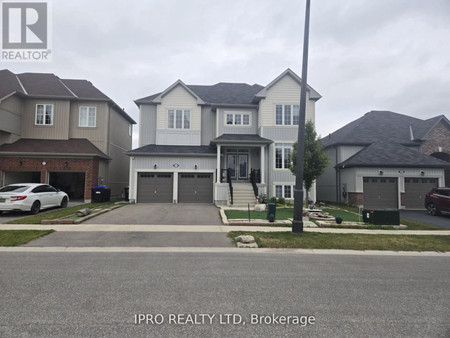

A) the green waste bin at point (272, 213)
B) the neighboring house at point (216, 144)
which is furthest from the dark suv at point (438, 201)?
the green waste bin at point (272, 213)

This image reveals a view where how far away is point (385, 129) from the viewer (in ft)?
84.3

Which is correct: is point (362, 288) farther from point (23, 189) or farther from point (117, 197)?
point (117, 197)

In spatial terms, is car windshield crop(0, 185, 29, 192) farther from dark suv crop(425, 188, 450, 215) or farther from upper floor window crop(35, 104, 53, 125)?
dark suv crop(425, 188, 450, 215)

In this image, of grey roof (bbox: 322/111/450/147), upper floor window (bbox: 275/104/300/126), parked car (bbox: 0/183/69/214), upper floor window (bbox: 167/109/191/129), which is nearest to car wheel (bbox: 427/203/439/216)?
grey roof (bbox: 322/111/450/147)

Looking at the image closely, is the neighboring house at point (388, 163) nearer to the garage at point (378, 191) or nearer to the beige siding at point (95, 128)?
the garage at point (378, 191)

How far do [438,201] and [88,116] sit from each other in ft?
84.8

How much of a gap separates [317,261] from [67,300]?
5.65 m

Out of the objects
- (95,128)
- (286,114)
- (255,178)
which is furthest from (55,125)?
(286,114)

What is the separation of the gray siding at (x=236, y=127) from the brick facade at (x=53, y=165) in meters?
10.2

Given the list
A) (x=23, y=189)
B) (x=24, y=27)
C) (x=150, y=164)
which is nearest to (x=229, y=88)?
(x=150, y=164)

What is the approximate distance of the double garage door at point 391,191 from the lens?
20656 millimetres

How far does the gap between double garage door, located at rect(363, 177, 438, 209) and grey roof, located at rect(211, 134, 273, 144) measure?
8.46m

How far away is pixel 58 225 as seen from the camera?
448 inches

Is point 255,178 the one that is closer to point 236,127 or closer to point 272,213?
point 236,127
